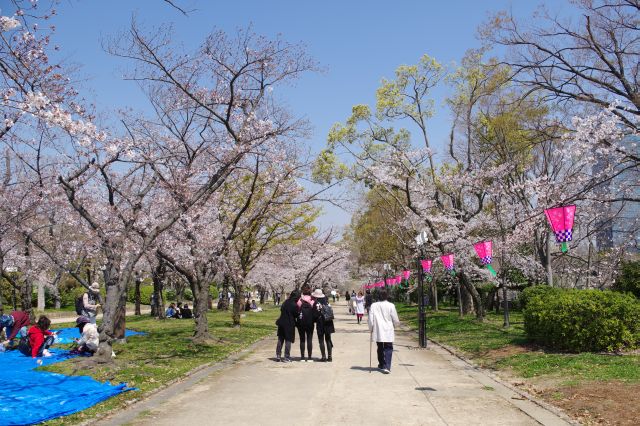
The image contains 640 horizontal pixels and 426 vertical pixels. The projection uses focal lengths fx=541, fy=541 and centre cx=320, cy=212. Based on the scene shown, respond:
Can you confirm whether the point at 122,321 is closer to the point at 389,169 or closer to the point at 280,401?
the point at 280,401

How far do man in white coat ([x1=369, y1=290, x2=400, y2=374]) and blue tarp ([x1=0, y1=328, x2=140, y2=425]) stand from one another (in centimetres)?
487

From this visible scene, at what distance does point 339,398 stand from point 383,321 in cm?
283

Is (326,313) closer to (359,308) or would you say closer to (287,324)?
(287,324)

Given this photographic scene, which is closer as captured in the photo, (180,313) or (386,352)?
(386,352)

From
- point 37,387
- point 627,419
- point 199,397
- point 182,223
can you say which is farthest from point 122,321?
point 627,419

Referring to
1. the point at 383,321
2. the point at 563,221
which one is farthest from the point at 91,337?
the point at 563,221

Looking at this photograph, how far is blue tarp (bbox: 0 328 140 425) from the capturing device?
278 inches

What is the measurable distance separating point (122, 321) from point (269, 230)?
9.12 meters

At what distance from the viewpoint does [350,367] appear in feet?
39.6

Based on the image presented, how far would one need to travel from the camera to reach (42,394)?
27.3 ft

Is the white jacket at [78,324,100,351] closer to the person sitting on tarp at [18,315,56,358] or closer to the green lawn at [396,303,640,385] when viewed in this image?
the person sitting on tarp at [18,315,56,358]

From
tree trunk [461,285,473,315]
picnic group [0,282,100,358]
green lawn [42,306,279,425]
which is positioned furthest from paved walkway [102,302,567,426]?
tree trunk [461,285,473,315]

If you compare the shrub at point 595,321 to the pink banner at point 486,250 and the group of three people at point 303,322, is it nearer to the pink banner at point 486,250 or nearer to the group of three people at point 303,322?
the group of three people at point 303,322

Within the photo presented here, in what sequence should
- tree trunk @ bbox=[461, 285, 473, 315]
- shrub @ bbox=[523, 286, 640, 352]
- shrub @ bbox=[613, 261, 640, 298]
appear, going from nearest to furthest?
shrub @ bbox=[523, 286, 640, 352] → shrub @ bbox=[613, 261, 640, 298] → tree trunk @ bbox=[461, 285, 473, 315]
